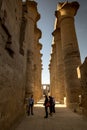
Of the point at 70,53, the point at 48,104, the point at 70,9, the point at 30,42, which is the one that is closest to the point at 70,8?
the point at 70,9

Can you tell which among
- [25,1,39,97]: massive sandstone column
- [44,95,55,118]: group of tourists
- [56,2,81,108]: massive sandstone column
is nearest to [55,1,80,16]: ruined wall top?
[56,2,81,108]: massive sandstone column

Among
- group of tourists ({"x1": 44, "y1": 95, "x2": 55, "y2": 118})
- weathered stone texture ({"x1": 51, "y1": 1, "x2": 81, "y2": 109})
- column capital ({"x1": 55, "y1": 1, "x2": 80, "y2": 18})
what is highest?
column capital ({"x1": 55, "y1": 1, "x2": 80, "y2": 18})

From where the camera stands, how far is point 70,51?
41.5 feet

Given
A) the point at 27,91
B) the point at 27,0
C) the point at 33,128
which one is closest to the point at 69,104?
the point at 27,91

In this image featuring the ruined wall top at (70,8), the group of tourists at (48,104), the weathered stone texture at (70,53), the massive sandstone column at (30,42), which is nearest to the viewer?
the group of tourists at (48,104)

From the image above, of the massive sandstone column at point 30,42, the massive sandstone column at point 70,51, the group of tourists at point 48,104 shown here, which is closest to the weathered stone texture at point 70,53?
the massive sandstone column at point 70,51

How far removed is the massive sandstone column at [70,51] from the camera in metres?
11.6

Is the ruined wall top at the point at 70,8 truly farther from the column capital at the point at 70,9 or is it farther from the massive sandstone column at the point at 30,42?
the massive sandstone column at the point at 30,42

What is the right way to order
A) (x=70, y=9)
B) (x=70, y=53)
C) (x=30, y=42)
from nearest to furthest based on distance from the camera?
1. (x=70, y=53)
2. (x=30, y=42)
3. (x=70, y=9)

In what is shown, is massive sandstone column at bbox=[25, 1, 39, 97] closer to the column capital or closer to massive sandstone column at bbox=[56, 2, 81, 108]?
massive sandstone column at bbox=[56, 2, 81, 108]

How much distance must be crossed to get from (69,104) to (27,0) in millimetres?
10808

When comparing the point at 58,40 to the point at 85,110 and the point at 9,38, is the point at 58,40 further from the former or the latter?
the point at 9,38

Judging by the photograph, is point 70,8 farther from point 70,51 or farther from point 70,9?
point 70,51

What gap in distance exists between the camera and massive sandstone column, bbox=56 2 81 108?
1165cm
